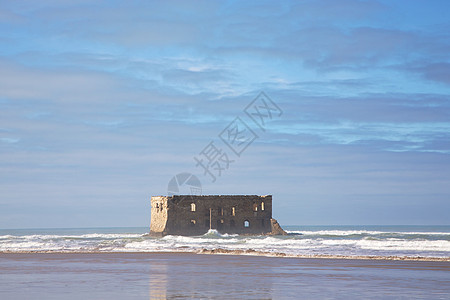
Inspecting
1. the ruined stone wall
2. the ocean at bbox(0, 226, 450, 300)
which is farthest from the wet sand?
the ruined stone wall

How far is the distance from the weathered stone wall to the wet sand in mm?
30763

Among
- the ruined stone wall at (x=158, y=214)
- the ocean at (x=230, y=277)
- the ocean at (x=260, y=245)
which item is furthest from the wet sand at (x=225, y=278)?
the ruined stone wall at (x=158, y=214)

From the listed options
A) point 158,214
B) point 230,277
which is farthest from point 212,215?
point 230,277

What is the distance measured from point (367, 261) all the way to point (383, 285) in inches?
328

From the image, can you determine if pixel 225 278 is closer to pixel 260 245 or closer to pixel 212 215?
pixel 260 245

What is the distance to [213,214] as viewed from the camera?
5866 centimetres

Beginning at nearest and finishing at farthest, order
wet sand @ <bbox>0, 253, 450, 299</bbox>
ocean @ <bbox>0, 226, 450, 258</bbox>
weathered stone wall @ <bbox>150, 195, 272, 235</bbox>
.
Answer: wet sand @ <bbox>0, 253, 450, 299</bbox> < ocean @ <bbox>0, 226, 450, 258</bbox> < weathered stone wall @ <bbox>150, 195, 272, 235</bbox>

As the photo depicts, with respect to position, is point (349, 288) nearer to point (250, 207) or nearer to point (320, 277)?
point (320, 277)

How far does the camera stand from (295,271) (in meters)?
20.3

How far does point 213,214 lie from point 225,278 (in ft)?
134

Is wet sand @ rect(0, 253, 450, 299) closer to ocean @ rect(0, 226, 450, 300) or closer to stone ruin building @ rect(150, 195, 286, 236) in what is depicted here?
ocean @ rect(0, 226, 450, 300)

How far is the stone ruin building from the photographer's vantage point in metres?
56.8

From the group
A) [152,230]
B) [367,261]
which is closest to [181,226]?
[152,230]

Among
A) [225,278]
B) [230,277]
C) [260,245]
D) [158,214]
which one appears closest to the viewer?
[225,278]
